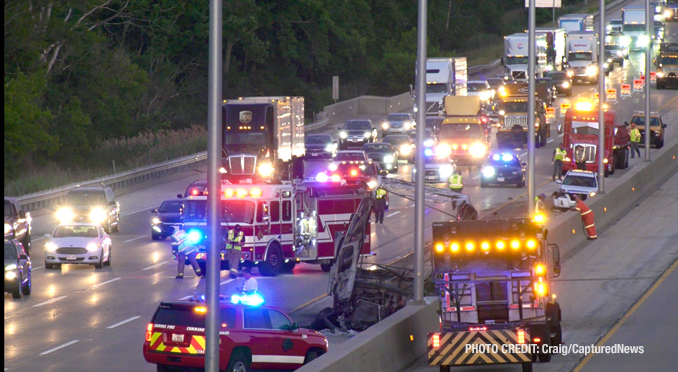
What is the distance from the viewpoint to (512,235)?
1789 cm

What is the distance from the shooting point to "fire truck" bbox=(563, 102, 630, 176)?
5053 cm

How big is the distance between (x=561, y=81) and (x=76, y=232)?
5312 cm

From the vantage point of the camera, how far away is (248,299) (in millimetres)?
18500

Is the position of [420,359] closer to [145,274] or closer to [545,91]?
[145,274]

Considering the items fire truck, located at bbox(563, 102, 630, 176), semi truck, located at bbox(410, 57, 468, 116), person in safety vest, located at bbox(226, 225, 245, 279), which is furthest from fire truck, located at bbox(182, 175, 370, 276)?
semi truck, located at bbox(410, 57, 468, 116)

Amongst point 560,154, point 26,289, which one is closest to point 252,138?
point 560,154

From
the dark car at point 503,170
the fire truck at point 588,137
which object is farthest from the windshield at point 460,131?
the dark car at point 503,170

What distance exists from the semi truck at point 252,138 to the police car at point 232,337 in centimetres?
2531

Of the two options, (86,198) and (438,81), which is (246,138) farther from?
(438,81)

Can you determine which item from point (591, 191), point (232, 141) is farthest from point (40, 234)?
point (591, 191)

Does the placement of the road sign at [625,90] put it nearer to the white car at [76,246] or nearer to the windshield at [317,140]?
the windshield at [317,140]

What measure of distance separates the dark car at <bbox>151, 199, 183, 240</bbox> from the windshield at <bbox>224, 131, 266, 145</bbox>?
5344 mm

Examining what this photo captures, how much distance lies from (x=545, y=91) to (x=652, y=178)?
2271 centimetres

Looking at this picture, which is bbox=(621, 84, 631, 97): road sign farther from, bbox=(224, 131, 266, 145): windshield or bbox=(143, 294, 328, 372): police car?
bbox=(143, 294, 328, 372): police car
